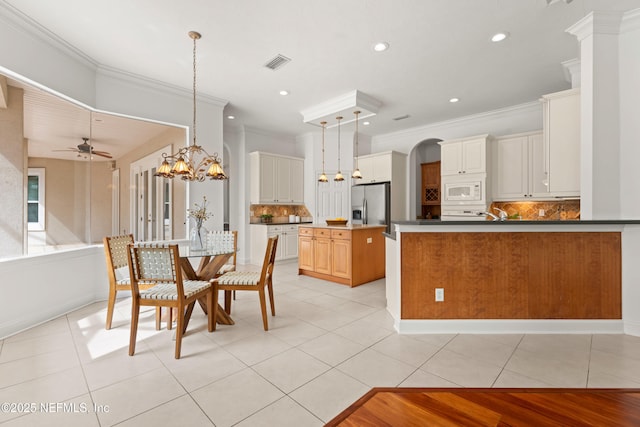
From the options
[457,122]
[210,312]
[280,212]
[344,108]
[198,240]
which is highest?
[457,122]

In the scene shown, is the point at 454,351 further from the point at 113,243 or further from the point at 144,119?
the point at 144,119

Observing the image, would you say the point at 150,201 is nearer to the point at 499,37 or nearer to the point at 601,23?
the point at 499,37

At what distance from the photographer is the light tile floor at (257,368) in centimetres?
175

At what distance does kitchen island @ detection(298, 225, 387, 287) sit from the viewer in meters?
4.56

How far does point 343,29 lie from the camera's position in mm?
3094

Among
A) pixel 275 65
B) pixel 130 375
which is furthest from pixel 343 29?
pixel 130 375

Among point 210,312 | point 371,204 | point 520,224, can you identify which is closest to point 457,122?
point 371,204

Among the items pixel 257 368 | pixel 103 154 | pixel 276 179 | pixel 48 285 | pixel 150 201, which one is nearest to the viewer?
pixel 257 368

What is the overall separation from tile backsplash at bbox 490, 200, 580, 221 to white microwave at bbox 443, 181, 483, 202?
0.43 m

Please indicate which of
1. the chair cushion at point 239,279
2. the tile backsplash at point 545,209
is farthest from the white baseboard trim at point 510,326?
the tile backsplash at point 545,209

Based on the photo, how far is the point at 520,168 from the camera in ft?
16.5

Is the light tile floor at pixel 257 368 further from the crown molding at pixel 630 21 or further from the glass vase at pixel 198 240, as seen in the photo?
the crown molding at pixel 630 21

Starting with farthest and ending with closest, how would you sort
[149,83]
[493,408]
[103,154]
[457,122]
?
[457,122]
[149,83]
[103,154]
[493,408]

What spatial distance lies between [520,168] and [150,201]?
5.96 meters
